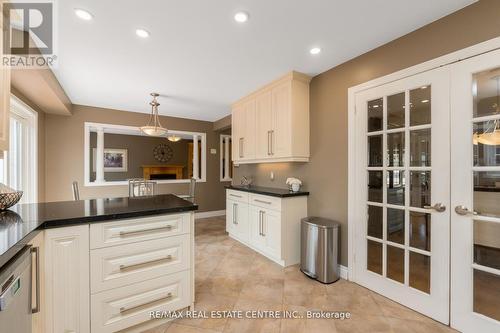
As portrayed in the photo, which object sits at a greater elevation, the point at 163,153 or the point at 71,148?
the point at 163,153

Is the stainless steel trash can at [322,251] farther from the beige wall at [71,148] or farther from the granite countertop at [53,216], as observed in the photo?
the beige wall at [71,148]

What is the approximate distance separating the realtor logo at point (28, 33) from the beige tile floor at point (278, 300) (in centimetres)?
251

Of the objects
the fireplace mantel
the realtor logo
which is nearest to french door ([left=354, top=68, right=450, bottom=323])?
the realtor logo

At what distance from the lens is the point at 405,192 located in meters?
2.09

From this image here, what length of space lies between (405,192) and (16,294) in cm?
279

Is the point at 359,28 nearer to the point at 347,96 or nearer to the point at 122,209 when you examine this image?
the point at 347,96

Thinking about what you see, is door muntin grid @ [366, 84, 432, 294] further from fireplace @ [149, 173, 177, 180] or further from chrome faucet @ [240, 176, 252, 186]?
fireplace @ [149, 173, 177, 180]

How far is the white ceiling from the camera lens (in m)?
1.72

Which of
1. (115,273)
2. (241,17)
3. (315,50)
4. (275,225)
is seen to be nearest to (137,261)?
(115,273)

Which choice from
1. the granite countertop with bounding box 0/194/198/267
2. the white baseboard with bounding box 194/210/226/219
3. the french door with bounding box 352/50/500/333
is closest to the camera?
the granite countertop with bounding box 0/194/198/267

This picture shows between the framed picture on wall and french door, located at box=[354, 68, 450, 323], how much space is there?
7.79m

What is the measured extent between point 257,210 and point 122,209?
1966 millimetres

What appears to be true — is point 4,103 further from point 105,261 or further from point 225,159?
point 225,159

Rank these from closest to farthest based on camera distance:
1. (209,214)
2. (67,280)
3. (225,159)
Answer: (67,280), (209,214), (225,159)
